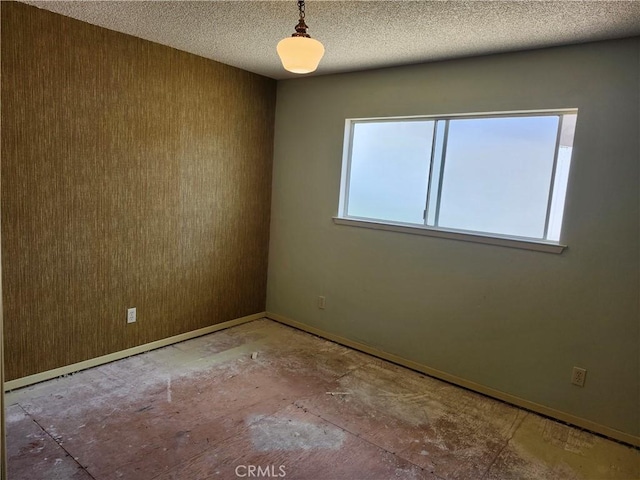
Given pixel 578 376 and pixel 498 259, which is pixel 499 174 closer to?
pixel 498 259

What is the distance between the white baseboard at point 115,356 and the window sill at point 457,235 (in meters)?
1.43

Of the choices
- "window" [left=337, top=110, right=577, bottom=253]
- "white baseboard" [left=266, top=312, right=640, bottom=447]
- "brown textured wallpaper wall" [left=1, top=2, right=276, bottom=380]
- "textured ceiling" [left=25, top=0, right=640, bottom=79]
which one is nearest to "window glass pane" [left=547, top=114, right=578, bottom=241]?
"window" [left=337, top=110, right=577, bottom=253]

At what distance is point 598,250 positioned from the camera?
2586 mm

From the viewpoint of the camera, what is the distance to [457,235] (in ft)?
10.2

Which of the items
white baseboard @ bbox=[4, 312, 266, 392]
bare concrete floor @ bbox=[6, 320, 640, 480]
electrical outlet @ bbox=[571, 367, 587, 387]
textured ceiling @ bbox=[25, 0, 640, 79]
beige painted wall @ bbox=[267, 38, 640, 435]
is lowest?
bare concrete floor @ bbox=[6, 320, 640, 480]

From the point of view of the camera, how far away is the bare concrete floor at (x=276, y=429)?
2127 millimetres

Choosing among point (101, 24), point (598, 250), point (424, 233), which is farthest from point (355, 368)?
point (101, 24)

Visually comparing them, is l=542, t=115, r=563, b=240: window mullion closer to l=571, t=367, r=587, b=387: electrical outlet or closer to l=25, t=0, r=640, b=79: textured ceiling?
l=25, t=0, r=640, b=79: textured ceiling

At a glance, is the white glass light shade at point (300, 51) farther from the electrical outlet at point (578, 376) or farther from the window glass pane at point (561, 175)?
the electrical outlet at point (578, 376)

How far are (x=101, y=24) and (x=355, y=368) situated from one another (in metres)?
3.01

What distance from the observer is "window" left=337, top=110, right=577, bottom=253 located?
9.15 feet

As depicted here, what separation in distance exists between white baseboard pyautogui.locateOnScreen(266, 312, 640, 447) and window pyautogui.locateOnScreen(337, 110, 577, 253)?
107cm

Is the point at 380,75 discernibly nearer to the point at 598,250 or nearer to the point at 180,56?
the point at 180,56

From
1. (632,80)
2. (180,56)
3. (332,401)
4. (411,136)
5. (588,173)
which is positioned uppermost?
(180,56)
